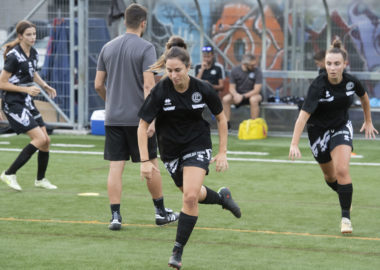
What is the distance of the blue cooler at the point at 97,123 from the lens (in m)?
15.4

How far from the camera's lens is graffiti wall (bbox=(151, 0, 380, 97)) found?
650 inches

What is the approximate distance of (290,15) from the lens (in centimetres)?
1698

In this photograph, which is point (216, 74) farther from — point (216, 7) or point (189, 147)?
point (189, 147)

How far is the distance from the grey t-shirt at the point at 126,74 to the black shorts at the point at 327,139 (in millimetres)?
1645

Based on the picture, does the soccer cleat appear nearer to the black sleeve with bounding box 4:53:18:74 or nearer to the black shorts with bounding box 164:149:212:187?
the black shorts with bounding box 164:149:212:187

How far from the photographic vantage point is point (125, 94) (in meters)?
7.44

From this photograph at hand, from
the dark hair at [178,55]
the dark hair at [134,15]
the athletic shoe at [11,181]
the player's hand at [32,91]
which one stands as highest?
the dark hair at [134,15]

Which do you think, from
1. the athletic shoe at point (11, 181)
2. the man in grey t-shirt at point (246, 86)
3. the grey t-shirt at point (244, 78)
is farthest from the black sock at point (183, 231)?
the grey t-shirt at point (244, 78)

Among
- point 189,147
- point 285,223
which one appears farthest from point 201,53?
point 189,147

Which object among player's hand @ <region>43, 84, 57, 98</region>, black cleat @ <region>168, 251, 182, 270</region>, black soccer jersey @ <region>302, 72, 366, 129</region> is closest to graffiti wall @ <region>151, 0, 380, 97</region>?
player's hand @ <region>43, 84, 57, 98</region>

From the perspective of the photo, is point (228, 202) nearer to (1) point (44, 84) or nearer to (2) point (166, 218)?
(2) point (166, 218)

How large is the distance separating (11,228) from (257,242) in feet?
7.44

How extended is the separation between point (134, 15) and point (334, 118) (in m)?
2.06

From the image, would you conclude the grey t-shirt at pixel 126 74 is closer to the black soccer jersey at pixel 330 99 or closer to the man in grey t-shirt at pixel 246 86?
the black soccer jersey at pixel 330 99
